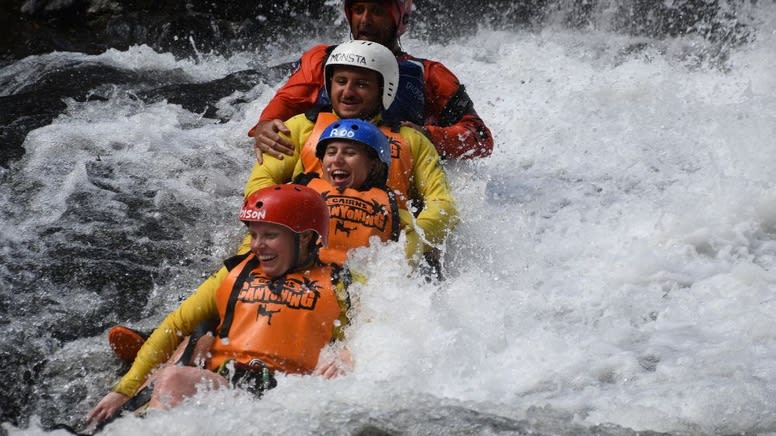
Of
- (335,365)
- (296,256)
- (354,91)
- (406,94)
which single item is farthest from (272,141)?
(335,365)

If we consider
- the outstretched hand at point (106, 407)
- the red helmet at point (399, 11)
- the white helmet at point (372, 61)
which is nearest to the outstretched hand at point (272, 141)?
the white helmet at point (372, 61)

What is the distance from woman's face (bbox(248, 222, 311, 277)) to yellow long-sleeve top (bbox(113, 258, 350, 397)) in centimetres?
22

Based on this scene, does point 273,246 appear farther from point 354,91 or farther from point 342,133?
point 354,91

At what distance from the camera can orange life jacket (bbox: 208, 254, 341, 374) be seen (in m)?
4.20

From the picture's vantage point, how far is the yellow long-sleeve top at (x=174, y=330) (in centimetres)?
414

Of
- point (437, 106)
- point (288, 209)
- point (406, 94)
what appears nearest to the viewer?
point (288, 209)

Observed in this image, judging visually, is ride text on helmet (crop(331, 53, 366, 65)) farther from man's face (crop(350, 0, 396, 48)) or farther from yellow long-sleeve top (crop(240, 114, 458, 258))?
man's face (crop(350, 0, 396, 48))

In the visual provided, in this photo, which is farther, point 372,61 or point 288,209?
point 372,61

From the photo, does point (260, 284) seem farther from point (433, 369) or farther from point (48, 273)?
point (48, 273)

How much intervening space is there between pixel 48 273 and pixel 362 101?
2.14m

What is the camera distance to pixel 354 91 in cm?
594

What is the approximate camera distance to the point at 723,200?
630cm

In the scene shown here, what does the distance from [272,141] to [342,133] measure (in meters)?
0.92

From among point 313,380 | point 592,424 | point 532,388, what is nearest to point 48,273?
point 313,380
